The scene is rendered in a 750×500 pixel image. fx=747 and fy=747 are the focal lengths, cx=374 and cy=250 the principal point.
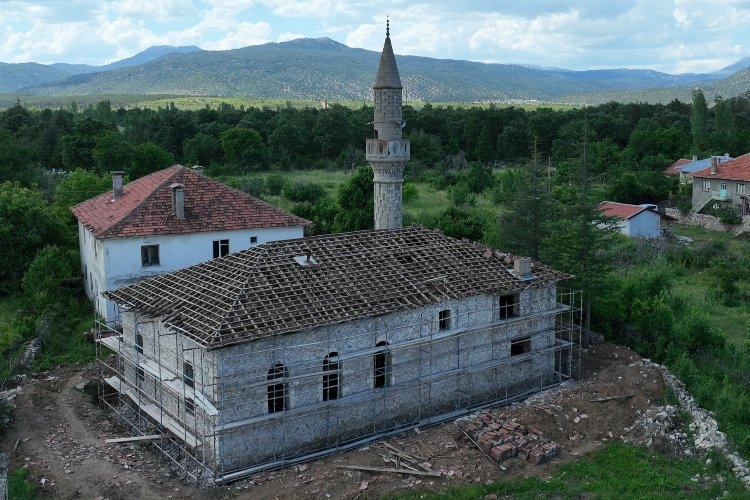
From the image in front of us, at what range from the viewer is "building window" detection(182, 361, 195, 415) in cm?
1891

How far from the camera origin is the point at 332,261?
22141 mm

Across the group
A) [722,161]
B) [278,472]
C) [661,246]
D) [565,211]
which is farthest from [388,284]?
[722,161]

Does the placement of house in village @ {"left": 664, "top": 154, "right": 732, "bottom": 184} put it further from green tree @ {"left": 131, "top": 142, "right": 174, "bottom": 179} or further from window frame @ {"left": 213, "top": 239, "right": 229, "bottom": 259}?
window frame @ {"left": 213, "top": 239, "right": 229, "bottom": 259}

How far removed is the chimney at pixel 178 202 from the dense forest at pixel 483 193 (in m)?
5.90

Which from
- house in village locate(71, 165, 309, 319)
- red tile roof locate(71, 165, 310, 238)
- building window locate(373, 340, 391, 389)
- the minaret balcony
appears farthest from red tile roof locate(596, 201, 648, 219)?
building window locate(373, 340, 391, 389)

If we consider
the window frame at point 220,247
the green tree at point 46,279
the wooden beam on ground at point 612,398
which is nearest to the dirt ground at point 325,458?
the wooden beam on ground at point 612,398

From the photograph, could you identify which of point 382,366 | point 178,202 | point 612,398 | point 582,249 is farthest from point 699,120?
point 382,366

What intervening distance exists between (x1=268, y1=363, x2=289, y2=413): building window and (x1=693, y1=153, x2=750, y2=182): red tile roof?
50168 mm

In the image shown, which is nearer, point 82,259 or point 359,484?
point 359,484

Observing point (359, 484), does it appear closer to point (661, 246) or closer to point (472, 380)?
point (472, 380)

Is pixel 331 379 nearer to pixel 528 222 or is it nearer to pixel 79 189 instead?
pixel 528 222

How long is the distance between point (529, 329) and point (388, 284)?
5380 millimetres

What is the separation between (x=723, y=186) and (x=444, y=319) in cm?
4579

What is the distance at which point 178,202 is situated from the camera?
99.3 feet
